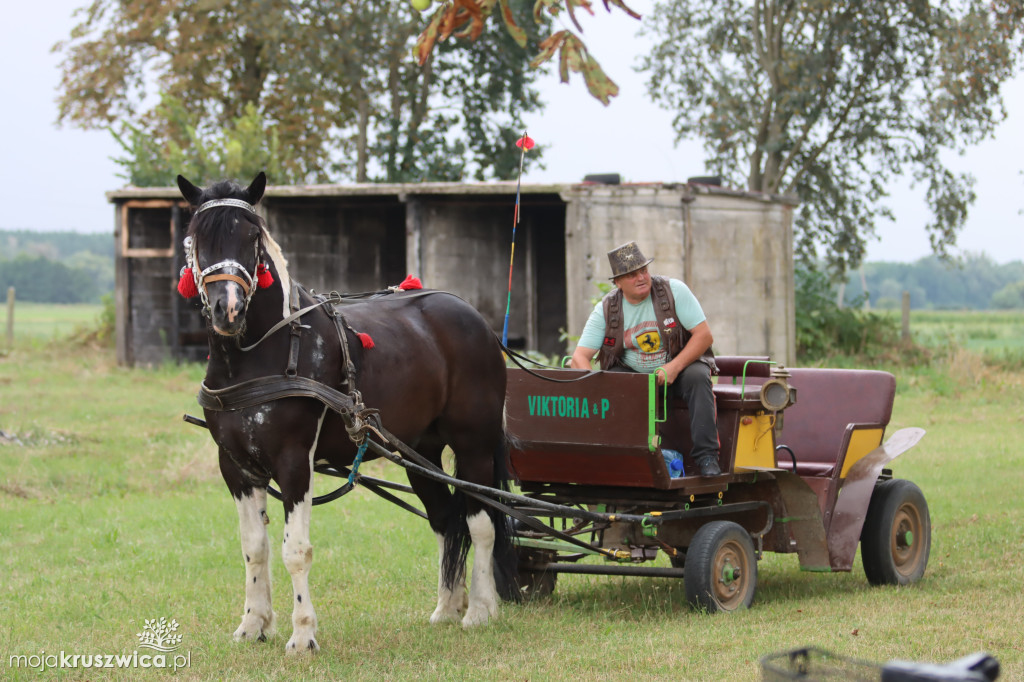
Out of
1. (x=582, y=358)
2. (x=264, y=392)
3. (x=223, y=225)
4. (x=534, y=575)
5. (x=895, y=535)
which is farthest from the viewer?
(x=895, y=535)

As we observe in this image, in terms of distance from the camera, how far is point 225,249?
4.82 m

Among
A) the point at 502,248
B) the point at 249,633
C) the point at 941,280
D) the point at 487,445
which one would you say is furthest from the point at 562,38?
the point at 941,280

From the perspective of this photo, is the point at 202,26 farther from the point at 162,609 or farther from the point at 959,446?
the point at 162,609

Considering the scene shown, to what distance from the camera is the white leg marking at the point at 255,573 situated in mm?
5328

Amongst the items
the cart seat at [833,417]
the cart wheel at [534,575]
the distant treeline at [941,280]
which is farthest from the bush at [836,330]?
the distant treeline at [941,280]

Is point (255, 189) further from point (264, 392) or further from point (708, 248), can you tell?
point (708, 248)

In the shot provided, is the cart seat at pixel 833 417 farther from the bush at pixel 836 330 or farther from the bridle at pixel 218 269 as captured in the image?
the bush at pixel 836 330

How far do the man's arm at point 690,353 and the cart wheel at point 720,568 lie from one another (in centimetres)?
86

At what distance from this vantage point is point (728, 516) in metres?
6.55

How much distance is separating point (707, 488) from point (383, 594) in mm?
2080

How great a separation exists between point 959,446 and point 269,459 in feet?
31.3

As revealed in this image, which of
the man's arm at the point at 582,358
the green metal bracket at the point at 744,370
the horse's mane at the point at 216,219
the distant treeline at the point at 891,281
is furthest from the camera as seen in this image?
the distant treeline at the point at 891,281

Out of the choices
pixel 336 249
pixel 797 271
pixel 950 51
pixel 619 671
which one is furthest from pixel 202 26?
pixel 619 671

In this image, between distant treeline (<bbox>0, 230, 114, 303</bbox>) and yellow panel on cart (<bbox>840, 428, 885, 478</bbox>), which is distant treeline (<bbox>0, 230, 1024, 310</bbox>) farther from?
yellow panel on cart (<bbox>840, 428, 885, 478</bbox>)
